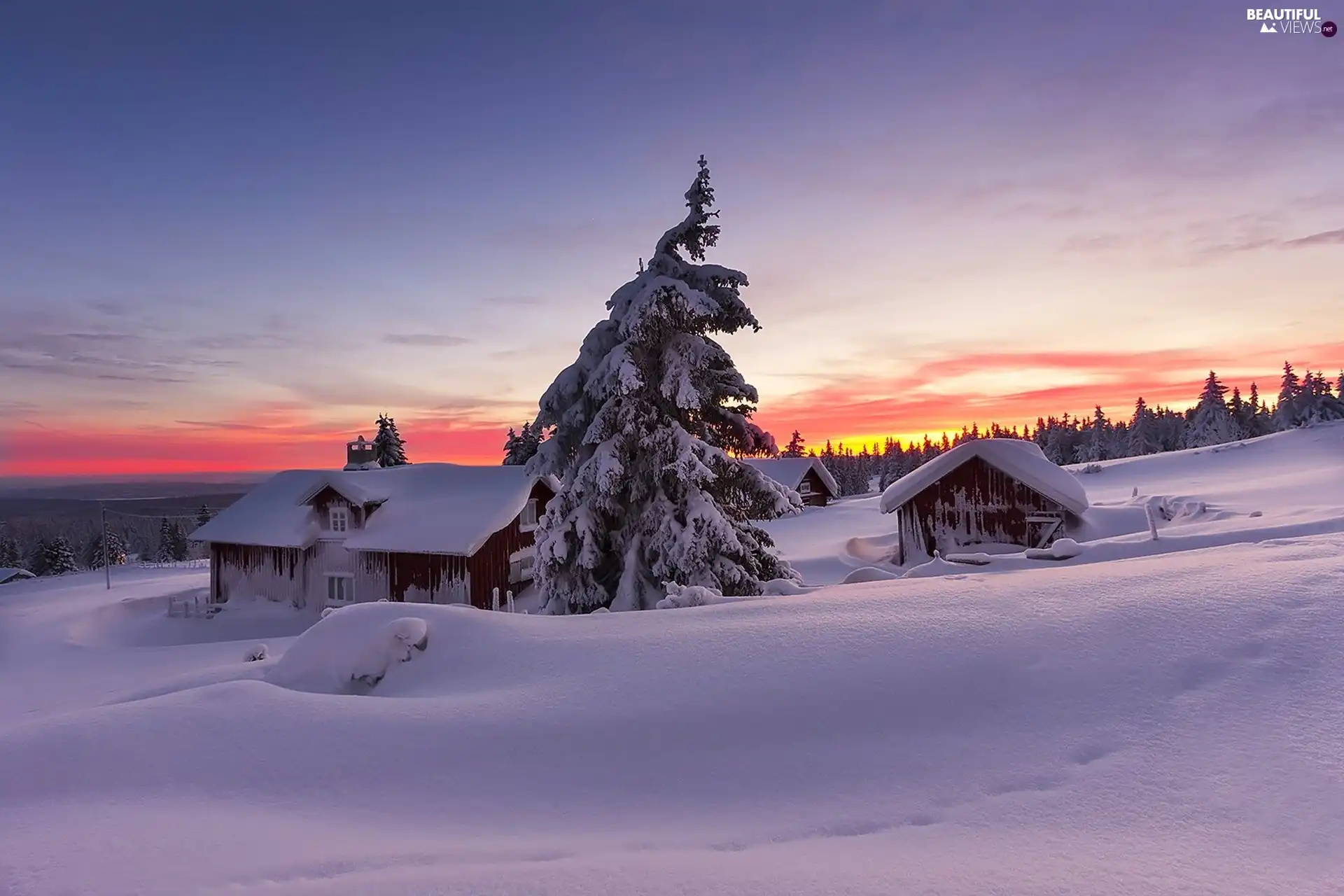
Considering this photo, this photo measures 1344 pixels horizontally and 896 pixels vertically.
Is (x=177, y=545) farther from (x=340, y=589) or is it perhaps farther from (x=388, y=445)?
(x=340, y=589)

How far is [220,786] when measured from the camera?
14.3 feet

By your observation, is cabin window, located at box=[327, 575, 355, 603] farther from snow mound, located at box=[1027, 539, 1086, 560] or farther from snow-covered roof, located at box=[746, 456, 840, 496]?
snow-covered roof, located at box=[746, 456, 840, 496]

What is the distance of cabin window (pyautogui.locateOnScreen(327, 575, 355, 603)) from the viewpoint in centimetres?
2723

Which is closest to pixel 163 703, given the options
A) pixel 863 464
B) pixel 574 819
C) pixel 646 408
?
pixel 574 819

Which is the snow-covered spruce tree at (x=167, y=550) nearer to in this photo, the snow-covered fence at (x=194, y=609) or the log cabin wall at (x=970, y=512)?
the snow-covered fence at (x=194, y=609)

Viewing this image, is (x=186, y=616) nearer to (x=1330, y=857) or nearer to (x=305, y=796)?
(x=305, y=796)

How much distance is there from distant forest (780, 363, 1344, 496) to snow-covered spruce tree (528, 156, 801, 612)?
43476 mm

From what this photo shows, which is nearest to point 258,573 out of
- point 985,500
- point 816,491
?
point 985,500

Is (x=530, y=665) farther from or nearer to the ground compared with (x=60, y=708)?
farther from the ground

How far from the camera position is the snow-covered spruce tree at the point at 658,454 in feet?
45.0

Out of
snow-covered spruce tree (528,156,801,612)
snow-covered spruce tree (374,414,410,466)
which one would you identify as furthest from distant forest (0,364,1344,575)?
snow-covered spruce tree (528,156,801,612)

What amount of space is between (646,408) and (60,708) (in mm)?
13305

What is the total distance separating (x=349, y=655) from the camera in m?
6.70

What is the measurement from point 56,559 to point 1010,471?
9648cm
